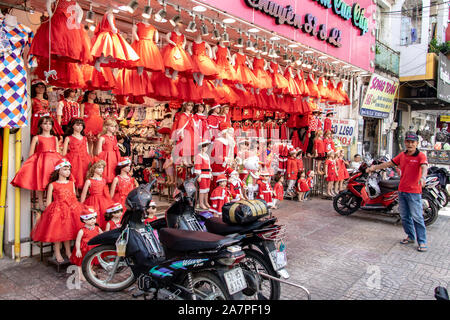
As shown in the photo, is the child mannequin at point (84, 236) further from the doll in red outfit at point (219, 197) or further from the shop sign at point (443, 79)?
the shop sign at point (443, 79)

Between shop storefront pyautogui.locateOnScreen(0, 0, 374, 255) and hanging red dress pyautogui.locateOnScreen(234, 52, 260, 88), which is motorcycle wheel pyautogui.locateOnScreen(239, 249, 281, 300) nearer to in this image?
shop storefront pyautogui.locateOnScreen(0, 0, 374, 255)

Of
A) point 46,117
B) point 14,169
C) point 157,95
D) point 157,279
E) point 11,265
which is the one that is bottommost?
point 11,265

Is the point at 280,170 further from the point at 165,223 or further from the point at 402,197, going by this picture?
the point at 165,223

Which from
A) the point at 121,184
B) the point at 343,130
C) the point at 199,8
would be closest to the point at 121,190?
the point at 121,184

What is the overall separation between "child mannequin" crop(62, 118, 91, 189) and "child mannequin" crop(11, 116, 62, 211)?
0.94 ft

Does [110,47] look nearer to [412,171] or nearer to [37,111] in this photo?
[37,111]

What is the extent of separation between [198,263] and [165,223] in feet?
5.34

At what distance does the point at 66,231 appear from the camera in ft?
15.3

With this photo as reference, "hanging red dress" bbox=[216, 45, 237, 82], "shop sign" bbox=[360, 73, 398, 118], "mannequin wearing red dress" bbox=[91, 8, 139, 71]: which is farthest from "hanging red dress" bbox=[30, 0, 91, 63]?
"shop sign" bbox=[360, 73, 398, 118]

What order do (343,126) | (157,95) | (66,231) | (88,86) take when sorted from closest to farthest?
1. (66,231)
2. (88,86)
3. (157,95)
4. (343,126)

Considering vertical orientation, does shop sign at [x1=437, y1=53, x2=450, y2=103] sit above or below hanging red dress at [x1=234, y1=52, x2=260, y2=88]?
above

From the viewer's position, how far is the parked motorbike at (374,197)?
7.68 metres

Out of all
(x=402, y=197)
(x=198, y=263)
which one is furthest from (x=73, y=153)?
(x=402, y=197)

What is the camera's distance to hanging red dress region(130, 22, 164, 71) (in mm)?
5234
